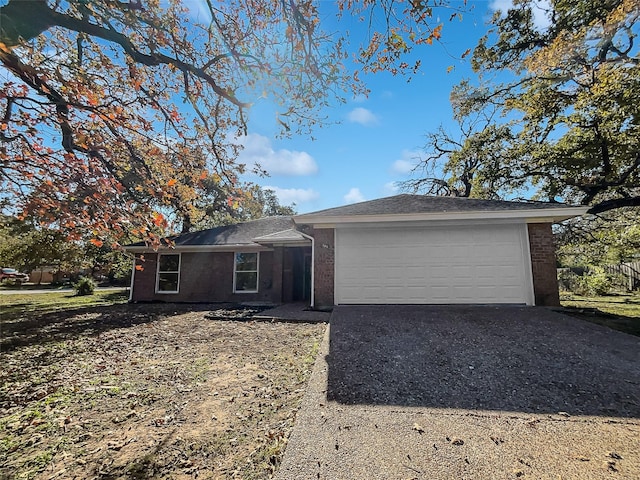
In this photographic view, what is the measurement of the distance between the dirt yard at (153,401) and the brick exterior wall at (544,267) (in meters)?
6.10

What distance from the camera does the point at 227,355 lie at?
5.67 m

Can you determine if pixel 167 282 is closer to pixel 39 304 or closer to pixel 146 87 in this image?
pixel 39 304

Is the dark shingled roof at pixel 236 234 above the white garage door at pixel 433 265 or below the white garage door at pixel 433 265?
above

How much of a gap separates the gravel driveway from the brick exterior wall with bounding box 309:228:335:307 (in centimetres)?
302

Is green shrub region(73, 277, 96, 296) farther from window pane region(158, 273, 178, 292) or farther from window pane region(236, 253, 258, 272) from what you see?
window pane region(236, 253, 258, 272)

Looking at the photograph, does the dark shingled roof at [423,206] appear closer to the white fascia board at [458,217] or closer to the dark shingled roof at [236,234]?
the white fascia board at [458,217]

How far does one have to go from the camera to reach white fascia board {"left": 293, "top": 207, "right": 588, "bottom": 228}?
26.7 ft

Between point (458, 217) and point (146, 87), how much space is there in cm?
812

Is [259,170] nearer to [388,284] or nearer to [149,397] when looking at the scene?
[149,397]

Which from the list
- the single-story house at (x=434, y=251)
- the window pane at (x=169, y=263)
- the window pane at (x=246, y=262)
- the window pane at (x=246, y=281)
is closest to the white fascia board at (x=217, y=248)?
the window pane at (x=246, y=262)

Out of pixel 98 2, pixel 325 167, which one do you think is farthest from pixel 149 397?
pixel 325 167

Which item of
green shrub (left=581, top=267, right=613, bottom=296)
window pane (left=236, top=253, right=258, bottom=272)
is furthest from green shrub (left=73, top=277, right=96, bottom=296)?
green shrub (left=581, top=267, right=613, bottom=296)

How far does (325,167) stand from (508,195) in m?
9.69

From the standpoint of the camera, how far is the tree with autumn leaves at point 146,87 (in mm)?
4062
